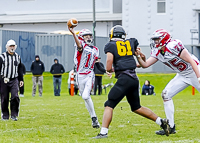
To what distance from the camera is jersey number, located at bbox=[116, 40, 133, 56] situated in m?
7.84

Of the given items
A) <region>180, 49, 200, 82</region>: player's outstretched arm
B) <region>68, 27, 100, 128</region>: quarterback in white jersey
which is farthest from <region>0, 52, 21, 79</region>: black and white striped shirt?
<region>180, 49, 200, 82</region>: player's outstretched arm

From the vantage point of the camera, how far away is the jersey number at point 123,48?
7.84 m

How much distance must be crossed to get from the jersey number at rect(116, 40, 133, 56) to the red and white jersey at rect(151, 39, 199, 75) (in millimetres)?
701

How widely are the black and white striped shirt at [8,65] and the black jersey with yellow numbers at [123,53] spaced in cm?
367

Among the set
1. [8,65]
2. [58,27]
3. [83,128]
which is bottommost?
[83,128]

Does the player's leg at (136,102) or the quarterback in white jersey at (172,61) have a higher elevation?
the quarterback in white jersey at (172,61)

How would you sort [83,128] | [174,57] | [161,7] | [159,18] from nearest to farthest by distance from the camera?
[174,57] < [83,128] < [159,18] < [161,7]

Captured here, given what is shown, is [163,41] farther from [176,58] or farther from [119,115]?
[119,115]

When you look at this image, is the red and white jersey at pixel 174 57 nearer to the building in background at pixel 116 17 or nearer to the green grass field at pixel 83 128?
the green grass field at pixel 83 128

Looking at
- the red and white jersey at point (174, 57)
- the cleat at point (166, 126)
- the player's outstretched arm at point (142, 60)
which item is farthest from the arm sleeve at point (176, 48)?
the cleat at point (166, 126)

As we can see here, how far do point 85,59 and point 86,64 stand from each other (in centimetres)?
10

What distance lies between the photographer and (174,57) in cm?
826

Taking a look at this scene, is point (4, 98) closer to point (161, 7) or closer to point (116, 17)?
point (161, 7)

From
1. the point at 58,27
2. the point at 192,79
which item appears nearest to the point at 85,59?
the point at 192,79
